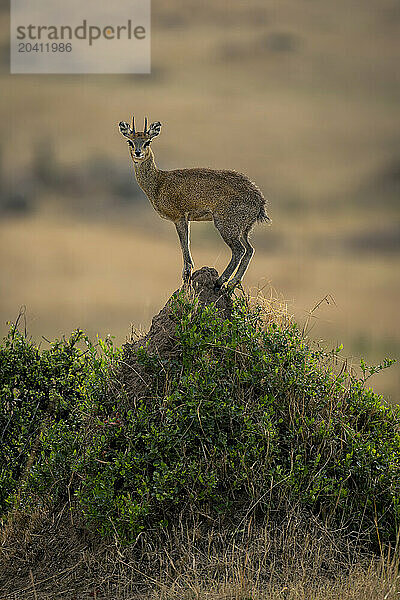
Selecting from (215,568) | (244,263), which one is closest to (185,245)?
(244,263)

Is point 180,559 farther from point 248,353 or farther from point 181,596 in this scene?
point 248,353

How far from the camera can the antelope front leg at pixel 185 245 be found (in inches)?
393

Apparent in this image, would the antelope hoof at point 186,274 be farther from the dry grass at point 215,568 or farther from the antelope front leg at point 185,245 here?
the dry grass at point 215,568

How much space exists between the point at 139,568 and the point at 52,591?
104 cm

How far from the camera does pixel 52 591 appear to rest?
8.13 metres

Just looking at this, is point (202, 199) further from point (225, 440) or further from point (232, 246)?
point (225, 440)

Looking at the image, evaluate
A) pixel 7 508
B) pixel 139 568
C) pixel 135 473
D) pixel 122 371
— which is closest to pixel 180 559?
pixel 139 568

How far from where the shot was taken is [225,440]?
27.1 ft

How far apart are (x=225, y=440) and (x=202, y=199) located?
A: 11.5 ft

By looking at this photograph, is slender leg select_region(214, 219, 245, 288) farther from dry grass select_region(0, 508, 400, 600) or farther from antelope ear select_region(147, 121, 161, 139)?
dry grass select_region(0, 508, 400, 600)

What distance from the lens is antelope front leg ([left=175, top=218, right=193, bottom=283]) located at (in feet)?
32.8

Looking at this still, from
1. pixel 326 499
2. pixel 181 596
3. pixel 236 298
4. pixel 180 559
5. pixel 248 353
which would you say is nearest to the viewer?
pixel 181 596

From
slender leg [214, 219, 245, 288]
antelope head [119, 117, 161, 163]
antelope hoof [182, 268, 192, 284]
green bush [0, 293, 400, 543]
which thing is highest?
antelope head [119, 117, 161, 163]

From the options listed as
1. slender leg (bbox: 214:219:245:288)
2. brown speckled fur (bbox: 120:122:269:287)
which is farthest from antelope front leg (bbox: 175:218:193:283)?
slender leg (bbox: 214:219:245:288)
